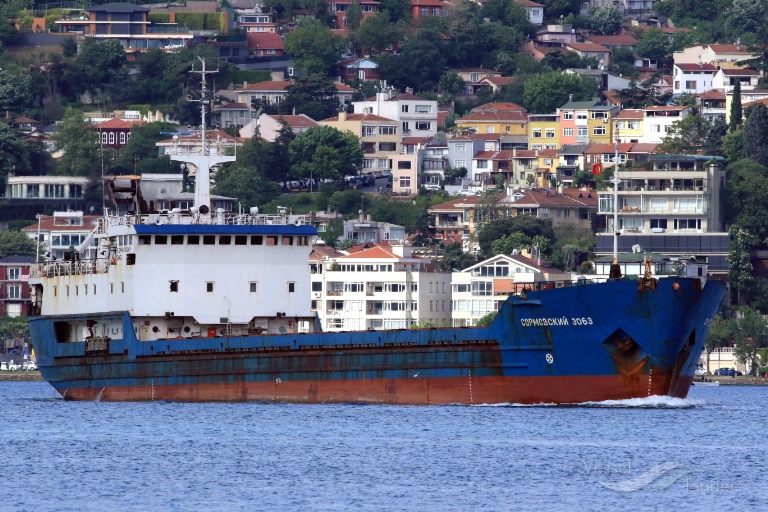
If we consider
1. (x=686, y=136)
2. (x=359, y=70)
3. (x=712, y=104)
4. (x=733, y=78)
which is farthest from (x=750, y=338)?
(x=359, y=70)

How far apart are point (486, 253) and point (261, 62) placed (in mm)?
61067

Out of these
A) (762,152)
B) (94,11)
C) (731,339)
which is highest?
(94,11)

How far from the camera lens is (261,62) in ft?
642

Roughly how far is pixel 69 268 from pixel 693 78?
372 feet

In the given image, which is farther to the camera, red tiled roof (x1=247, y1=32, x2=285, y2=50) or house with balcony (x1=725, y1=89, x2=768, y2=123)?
red tiled roof (x1=247, y1=32, x2=285, y2=50)

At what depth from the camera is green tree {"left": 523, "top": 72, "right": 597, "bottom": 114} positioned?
596 feet

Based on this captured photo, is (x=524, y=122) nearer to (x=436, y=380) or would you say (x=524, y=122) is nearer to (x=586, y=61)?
(x=586, y=61)

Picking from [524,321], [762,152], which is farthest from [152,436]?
[762,152]

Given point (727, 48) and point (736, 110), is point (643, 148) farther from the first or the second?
point (727, 48)

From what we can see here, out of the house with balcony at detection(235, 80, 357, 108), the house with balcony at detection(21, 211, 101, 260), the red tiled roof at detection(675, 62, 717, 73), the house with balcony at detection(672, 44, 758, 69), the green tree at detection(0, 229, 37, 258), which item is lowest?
the green tree at detection(0, 229, 37, 258)

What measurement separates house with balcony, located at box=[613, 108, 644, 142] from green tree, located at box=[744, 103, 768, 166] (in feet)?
59.1

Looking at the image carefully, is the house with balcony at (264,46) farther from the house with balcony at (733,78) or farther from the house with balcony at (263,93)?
the house with balcony at (733,78)

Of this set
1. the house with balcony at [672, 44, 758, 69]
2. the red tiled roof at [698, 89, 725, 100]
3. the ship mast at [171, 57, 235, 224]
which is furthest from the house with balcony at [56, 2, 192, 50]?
the ship mast at [171, 57, 235, 224]

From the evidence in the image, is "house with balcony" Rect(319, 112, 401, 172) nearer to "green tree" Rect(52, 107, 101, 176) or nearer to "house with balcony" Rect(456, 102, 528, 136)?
"house with balcony" Rect(456, 102, 528, 136)
